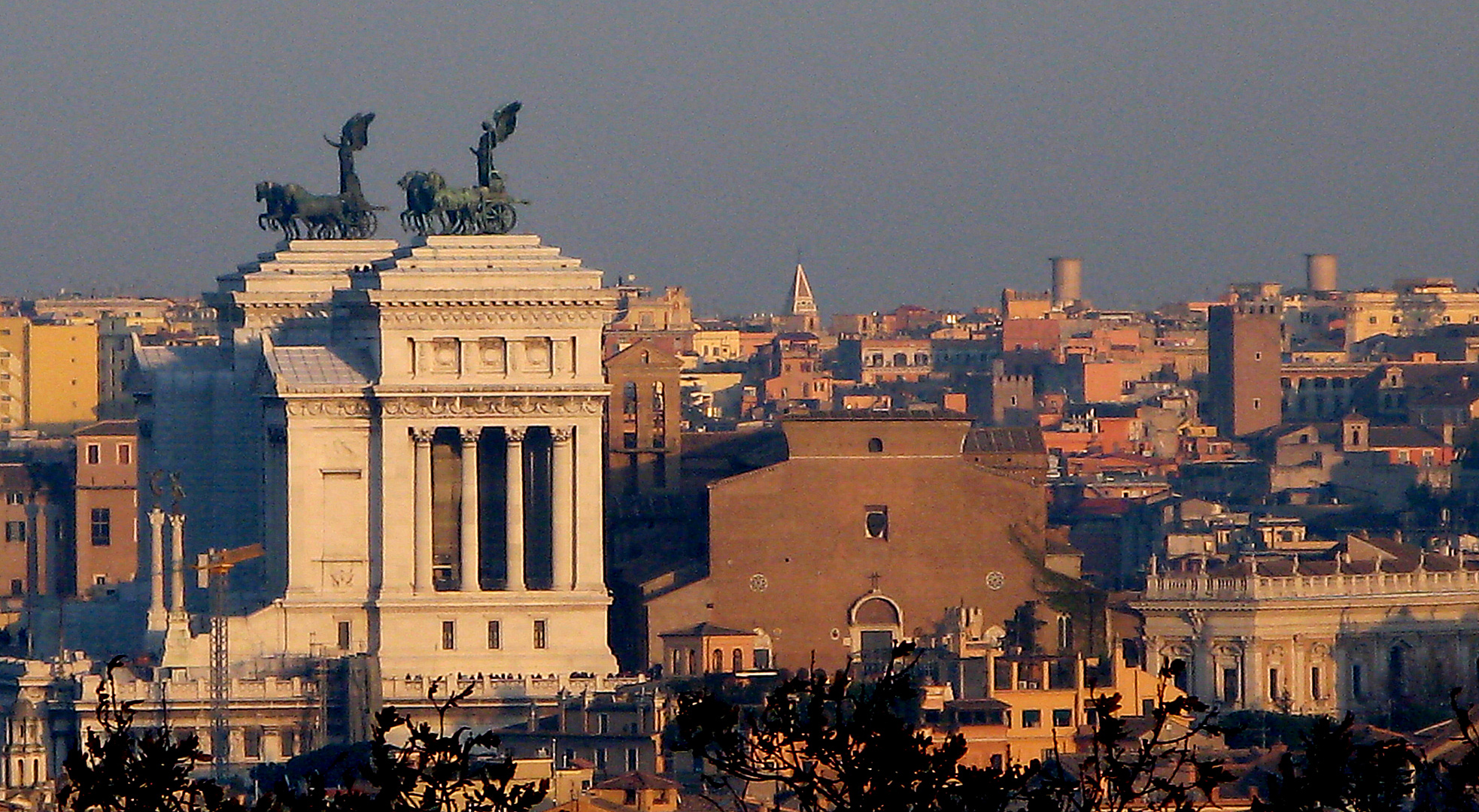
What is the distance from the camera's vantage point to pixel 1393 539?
109750mm

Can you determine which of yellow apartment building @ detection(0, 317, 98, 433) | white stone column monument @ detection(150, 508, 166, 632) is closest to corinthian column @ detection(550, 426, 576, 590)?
white stone column monument @ detection(150, 508, 166, 632)

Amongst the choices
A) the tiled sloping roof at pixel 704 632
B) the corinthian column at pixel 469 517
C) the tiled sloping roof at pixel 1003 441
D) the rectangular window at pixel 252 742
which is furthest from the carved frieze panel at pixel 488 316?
the tiled sloping roof at pixel 1003 441

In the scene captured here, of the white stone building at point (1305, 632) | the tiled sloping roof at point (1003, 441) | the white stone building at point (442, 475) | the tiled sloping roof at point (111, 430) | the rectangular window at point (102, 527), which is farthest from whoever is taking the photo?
A: the tiled sloping roof at point (111, 430)

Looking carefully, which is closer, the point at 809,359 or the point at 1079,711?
the point at 1079,711

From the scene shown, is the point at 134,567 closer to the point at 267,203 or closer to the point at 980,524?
the point at 267,203

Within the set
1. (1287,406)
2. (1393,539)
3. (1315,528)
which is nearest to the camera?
(1393,539)

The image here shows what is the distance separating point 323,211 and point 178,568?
376 inches

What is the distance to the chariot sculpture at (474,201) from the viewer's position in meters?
90.4

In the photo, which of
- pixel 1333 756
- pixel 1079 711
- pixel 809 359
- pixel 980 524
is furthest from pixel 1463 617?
pixel 809 359

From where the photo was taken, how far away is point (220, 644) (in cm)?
8656

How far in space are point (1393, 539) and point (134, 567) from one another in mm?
23570

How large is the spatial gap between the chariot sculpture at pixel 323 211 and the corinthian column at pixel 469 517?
10.3 meters

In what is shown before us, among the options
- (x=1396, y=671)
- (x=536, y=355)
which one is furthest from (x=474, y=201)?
(x=1396, y=671)

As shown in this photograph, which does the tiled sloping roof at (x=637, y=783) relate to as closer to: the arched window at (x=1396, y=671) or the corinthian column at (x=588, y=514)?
the corinthian column at (x=588, y=514)
